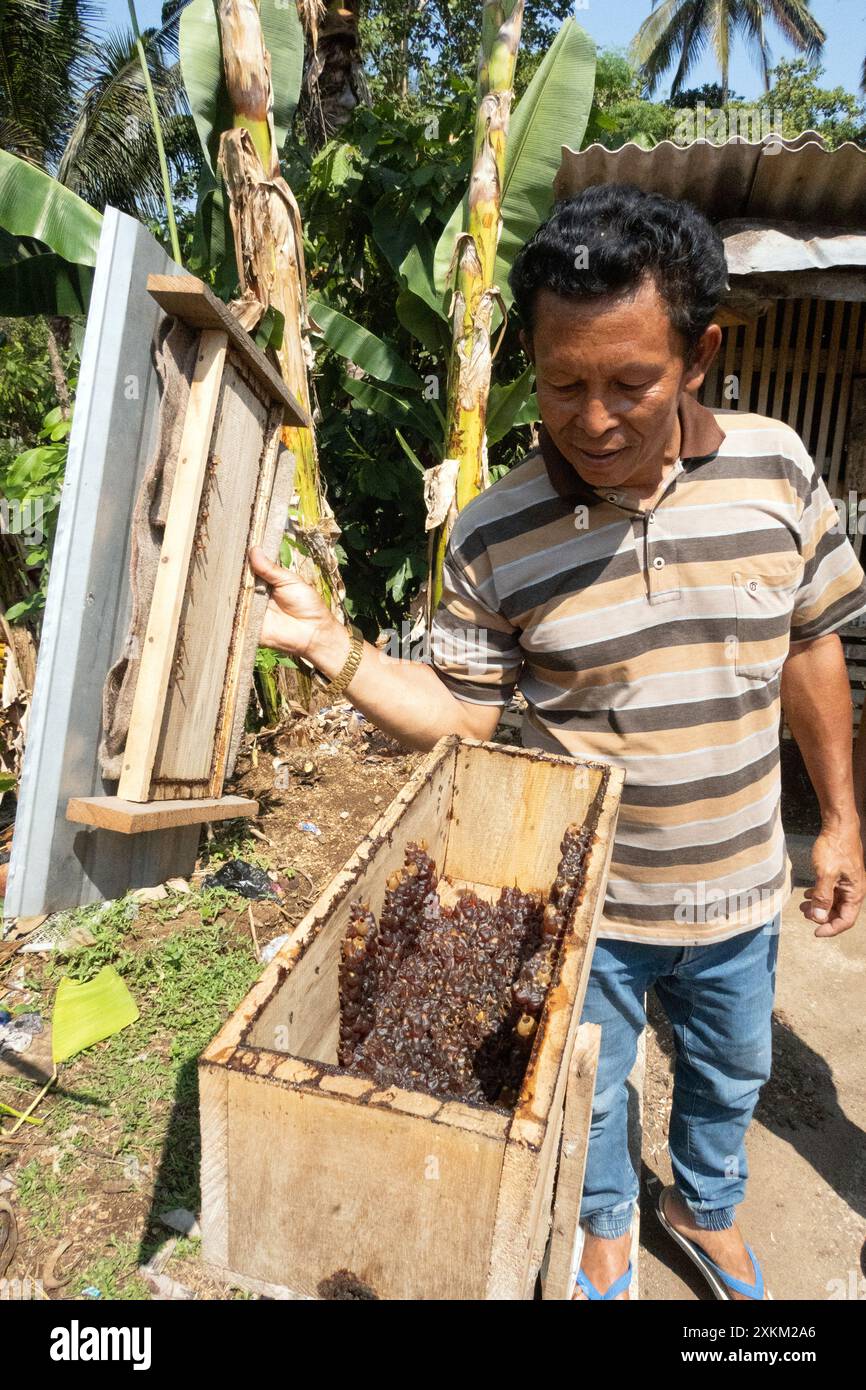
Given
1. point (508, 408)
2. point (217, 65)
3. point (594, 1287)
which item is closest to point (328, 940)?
point (594, 1287)

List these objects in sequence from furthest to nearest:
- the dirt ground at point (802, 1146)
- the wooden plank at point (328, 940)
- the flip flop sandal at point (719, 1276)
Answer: the dirt ground at point (802, 1146)
the flip flop sandal at point (719, 1276)
the wooden plank at point (328, 940)

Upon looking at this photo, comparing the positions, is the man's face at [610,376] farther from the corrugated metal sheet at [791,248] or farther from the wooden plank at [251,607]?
the corrugated metal sheet at [791,248]

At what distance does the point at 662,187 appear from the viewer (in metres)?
3.89

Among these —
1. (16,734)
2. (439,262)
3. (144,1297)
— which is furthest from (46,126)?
(144,1297)

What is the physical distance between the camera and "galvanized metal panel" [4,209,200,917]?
1.43 meters

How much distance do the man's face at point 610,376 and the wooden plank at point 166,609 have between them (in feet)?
2.23

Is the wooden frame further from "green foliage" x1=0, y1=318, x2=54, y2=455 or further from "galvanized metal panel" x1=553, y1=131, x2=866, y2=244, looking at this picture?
"green foliage" x1=0, y1=318, x2=54, y2=455

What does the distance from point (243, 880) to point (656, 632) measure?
9.01 ft

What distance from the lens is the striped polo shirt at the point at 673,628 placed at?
67.8 inches

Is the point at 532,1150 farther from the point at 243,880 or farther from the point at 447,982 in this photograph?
the point at 243,880

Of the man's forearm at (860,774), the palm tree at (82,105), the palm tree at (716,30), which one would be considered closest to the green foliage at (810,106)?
the palm tree at (716,30)

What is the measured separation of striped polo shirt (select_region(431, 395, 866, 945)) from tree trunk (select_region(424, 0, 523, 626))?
264 cm

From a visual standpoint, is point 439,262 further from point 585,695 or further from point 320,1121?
point 320,1121

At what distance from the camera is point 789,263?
150 inches
